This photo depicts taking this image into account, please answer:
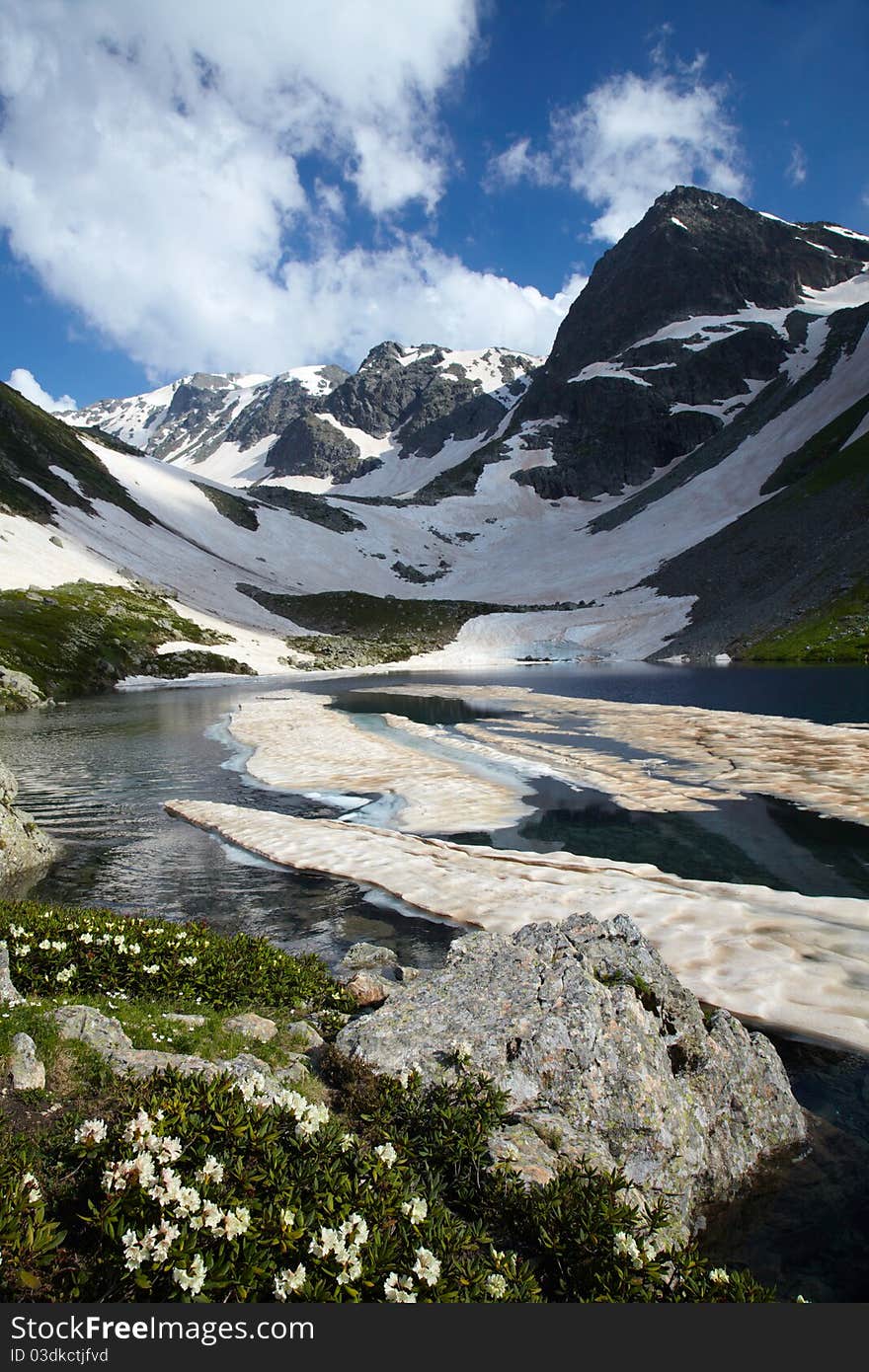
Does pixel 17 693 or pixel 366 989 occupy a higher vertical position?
pixel 366 989

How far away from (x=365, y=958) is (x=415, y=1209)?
8516 mm

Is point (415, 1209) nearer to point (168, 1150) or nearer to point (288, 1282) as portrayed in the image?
point (288, 1282)

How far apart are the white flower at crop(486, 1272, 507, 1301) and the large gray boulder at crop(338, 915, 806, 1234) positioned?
1.72 metres

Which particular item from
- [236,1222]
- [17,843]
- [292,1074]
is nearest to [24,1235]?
[236,1222]

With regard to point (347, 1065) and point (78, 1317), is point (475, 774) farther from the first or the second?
point (78, 1317)

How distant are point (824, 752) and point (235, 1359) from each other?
121 feet

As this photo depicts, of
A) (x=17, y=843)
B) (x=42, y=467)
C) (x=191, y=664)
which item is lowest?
(x=17, y=843)

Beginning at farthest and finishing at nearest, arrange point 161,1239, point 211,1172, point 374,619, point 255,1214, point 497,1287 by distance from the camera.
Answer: point 374,619 < point 211,1172 < point 255,1214 < point 497,1287 < point 161,1239

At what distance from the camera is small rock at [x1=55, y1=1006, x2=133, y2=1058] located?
7977 mm

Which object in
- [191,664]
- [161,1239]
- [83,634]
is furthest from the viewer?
[191,664]

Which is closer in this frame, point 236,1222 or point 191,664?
point 236,1222

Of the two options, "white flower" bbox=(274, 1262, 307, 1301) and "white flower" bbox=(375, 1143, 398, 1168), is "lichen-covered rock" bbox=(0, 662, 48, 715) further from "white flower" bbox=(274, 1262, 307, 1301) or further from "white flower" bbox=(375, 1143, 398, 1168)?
"white flower" bbox=(274, 1262, 307, 1301)

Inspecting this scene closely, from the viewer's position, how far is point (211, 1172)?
555cm

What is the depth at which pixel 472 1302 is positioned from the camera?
486cm
